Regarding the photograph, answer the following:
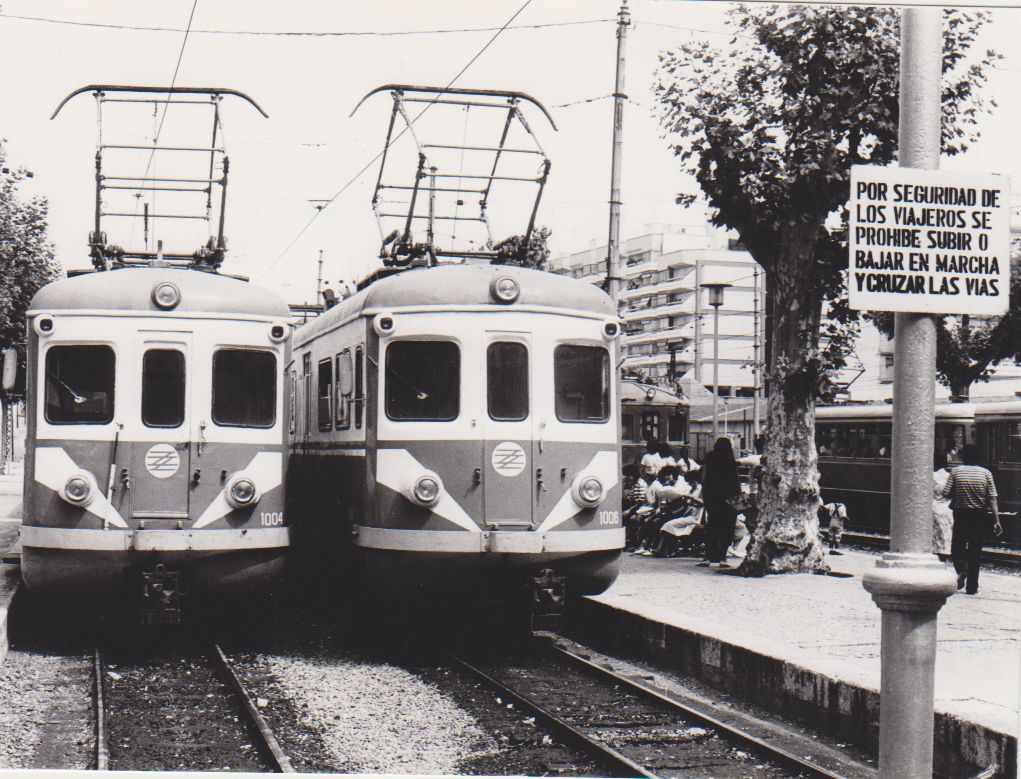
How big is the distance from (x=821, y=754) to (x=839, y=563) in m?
8.18

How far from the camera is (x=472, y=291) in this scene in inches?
352

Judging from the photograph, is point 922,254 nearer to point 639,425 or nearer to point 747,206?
point 747,206

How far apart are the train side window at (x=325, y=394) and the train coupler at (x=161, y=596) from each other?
91.1 inches

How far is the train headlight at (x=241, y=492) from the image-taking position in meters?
8.82

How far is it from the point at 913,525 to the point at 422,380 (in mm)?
5038

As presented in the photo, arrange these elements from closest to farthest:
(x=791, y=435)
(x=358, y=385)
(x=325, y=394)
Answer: (x=358, y=385), (x=325, y=394), (x=791, y=435)

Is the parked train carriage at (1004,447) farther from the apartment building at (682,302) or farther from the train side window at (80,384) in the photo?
the apartment building at (682,302)

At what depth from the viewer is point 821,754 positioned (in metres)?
6.71

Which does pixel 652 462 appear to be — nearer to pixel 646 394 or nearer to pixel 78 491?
pixel 78 491

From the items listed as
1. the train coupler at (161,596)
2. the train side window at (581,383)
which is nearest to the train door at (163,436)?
the train coupler at (161,596)

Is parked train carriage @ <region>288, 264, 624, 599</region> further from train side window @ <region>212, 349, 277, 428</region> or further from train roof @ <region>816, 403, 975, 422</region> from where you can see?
train roof @ <region>816, 403, 975, 422</region>

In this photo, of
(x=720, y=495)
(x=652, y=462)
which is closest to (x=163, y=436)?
(x=720, y=495)

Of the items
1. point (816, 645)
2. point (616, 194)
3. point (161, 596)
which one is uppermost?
point (616, 194)

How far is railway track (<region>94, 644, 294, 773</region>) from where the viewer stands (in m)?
6.46
